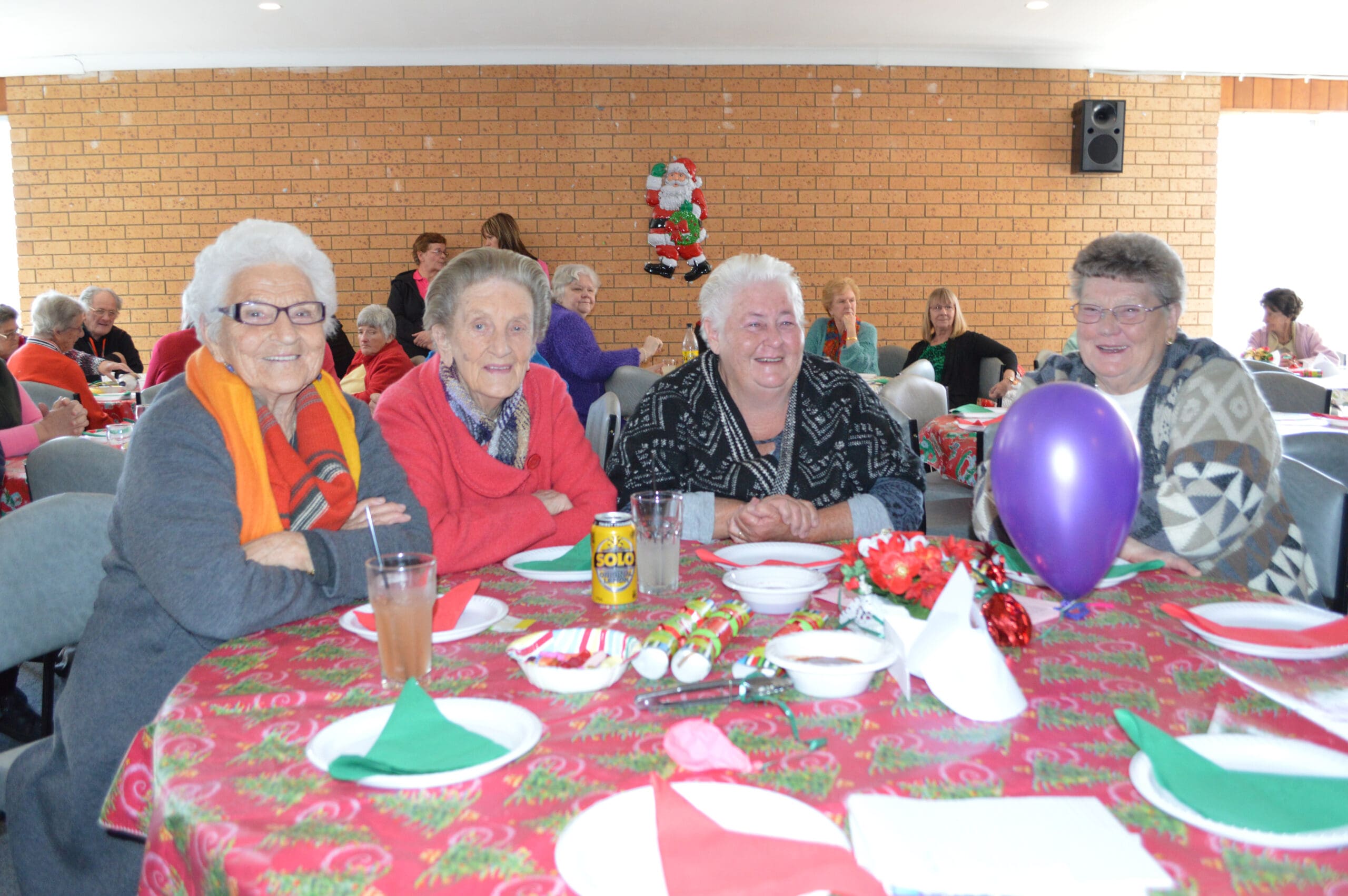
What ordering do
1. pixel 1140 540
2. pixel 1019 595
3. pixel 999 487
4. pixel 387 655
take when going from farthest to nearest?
1. pixel 1140 540
2. pixel 1019 595
3. pixel 999 487
4. pixel 387 655

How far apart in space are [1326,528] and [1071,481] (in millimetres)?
1022

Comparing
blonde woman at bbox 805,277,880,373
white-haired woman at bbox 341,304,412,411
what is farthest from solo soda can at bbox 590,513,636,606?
blonde woman at bbox 805,277,880,373

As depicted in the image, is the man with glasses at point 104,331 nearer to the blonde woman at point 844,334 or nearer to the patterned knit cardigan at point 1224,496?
the blonde woman at point 844,334

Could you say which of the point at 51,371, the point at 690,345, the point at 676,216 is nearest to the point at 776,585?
the point at 690,345

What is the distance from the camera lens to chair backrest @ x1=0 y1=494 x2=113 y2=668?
5.21ft

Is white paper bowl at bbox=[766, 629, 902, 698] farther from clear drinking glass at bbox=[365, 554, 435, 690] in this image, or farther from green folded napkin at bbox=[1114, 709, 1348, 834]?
clear drinking glass at bbox=[365, 554, 435, 690]

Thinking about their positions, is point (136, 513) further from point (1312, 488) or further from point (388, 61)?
point (388, 61)

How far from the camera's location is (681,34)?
6.99 metres

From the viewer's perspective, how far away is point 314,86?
7426 millimetres

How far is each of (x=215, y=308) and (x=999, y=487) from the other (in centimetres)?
137

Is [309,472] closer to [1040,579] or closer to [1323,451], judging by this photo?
[1040,579]

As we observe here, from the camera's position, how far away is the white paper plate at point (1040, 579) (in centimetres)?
151

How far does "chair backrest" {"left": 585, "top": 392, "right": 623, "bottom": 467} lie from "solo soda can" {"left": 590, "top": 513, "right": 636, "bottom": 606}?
172 cm

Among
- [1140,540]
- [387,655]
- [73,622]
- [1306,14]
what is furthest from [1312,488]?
[1306,14]
